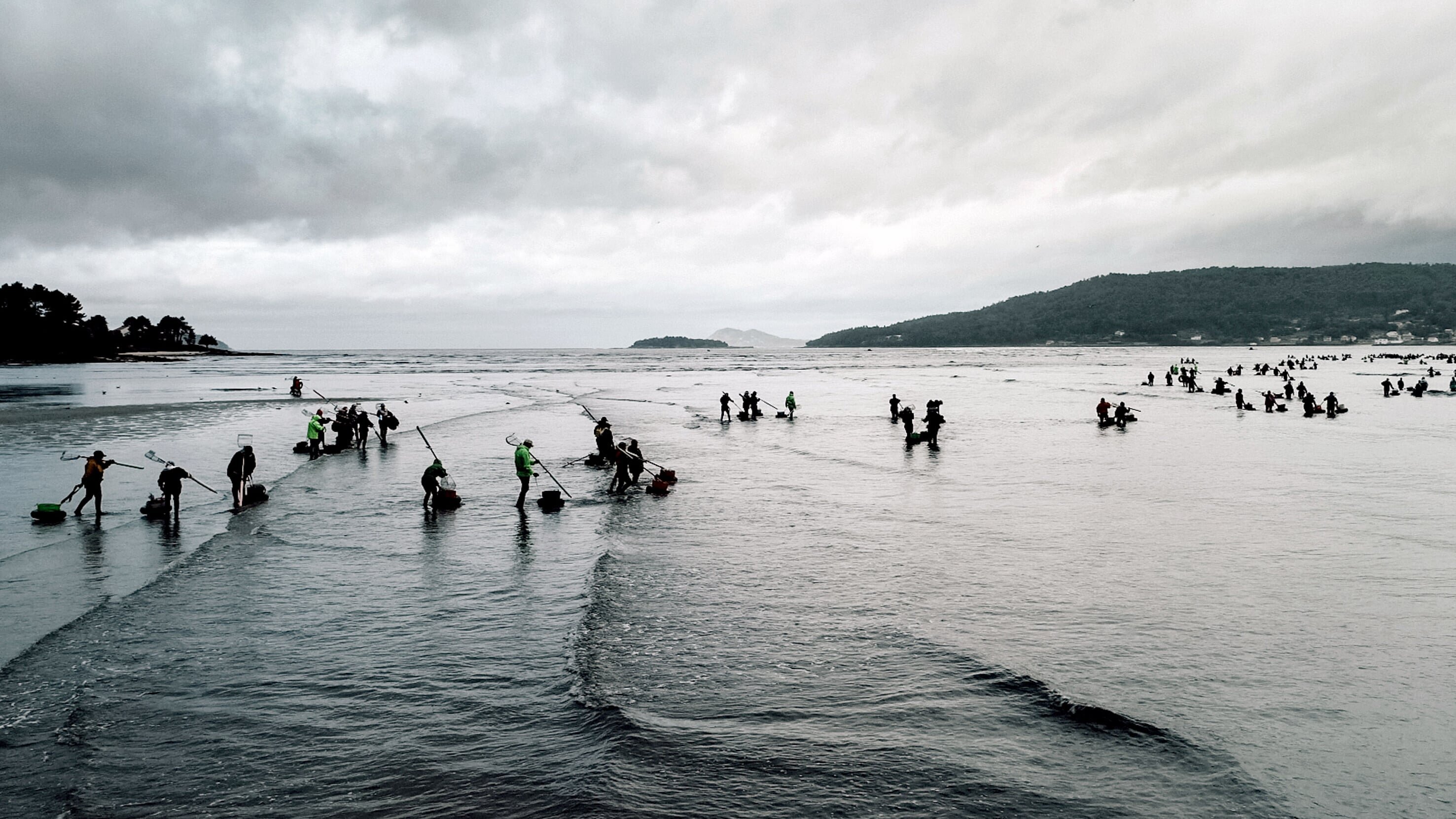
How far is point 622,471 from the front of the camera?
23.7 metres

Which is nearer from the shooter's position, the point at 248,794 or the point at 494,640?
the point at 248,794

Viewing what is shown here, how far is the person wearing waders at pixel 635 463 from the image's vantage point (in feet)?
78.7

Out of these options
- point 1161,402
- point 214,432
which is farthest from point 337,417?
point 1161,402

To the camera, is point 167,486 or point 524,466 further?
point 524,466

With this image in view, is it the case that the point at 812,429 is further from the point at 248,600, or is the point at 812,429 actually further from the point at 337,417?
the point at 248,600

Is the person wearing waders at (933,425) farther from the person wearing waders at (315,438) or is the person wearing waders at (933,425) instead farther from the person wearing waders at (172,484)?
the person wearing waders at (172,484)

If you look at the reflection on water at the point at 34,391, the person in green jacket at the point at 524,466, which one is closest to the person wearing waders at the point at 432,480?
the person in green jacket at the point at 524,466

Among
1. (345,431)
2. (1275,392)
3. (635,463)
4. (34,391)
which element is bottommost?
(635,463)

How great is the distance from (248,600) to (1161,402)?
194 feet

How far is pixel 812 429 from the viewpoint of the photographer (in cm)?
4141

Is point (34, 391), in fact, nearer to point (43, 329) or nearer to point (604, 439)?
point (604, 439)

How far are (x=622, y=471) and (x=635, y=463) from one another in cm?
55

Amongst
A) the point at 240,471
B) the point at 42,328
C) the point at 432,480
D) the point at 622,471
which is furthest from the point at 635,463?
the point at 42,328

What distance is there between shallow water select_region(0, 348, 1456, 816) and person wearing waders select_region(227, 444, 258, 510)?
795mm
